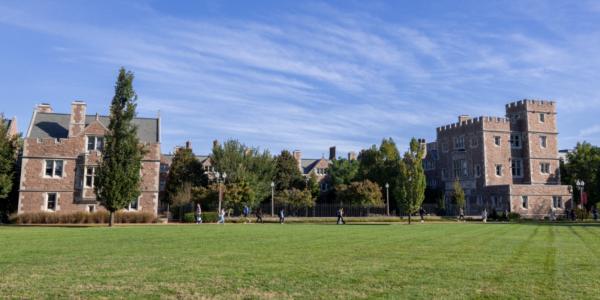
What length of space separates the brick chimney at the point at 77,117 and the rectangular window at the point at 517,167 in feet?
171

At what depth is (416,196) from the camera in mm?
36031

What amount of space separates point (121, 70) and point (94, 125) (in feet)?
40.8

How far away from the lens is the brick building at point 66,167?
39.2 m

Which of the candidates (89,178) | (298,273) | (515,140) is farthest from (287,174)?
(298,273)

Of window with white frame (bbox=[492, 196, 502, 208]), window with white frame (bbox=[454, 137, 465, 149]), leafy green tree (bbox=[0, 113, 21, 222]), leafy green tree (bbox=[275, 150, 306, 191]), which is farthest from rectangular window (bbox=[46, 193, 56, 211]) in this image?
window with white frame (bbox=[454, 137, 465, 149])

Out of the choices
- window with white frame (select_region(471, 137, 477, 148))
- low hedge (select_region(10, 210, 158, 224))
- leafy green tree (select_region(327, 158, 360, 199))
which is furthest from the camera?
leafy green tree (select_region(327, 158, 360, 199))

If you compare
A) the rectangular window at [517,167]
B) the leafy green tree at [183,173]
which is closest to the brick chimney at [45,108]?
the leafy green tree at [183,173]

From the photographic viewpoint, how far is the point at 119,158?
3036 cm

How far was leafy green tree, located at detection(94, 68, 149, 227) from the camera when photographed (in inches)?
1186

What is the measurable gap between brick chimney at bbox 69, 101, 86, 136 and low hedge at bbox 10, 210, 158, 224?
→ 8.73 m

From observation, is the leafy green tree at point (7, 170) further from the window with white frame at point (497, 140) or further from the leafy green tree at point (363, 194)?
the window with white frame at point (497, 140)

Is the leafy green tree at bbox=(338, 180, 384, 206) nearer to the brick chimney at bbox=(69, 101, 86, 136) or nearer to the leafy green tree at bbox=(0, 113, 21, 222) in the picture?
the brick chimney at bbox=(69, 101, 86, 136)

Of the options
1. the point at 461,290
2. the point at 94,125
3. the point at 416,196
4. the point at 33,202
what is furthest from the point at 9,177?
the point at 461,290

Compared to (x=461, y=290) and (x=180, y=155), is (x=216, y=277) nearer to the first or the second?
(x=461, y=290)
